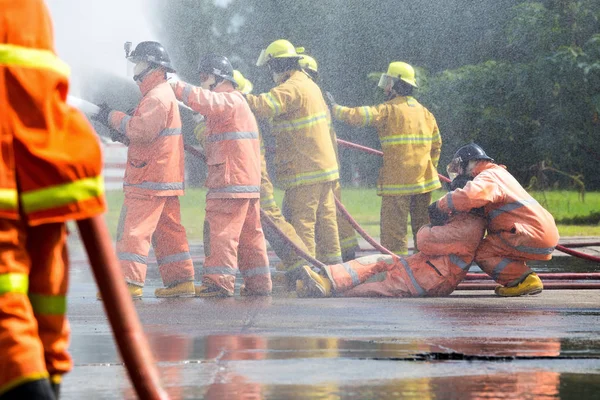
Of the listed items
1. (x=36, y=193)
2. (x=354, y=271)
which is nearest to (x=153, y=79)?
(x=354, y=271)

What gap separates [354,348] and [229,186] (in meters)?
3.07

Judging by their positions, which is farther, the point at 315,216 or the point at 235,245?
the point at 315,216

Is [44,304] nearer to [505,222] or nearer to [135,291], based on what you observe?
[135,291]

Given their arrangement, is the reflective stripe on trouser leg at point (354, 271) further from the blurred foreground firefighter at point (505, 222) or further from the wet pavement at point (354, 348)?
the blurred foreground firefighter at point (505, 222)

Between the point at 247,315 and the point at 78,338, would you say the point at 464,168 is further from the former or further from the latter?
the point at 78,338

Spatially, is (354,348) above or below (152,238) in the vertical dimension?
below

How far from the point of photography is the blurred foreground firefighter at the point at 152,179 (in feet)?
26.0

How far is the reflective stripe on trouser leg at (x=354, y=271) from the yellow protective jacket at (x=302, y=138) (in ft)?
3.15

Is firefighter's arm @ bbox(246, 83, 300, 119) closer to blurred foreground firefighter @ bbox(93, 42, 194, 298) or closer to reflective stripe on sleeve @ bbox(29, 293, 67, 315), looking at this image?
blurred foreground firefighter @ bbox(93, 42, 194, 298)

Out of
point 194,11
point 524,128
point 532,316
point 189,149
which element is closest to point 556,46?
point 524,128

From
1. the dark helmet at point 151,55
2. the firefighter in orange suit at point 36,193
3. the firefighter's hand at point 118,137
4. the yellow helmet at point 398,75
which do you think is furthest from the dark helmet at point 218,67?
the firefighter in orange suit at point 36,193

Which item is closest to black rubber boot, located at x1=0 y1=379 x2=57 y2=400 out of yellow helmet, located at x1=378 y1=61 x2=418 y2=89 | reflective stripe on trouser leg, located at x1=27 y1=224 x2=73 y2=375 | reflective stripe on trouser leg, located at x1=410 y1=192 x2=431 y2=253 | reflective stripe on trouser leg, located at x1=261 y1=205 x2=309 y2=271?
reflective stripe on trouser leg, located at x1=27 y1=224 x2=73 y2=375

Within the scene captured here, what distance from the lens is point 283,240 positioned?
8758mm

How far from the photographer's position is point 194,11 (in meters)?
25.9
